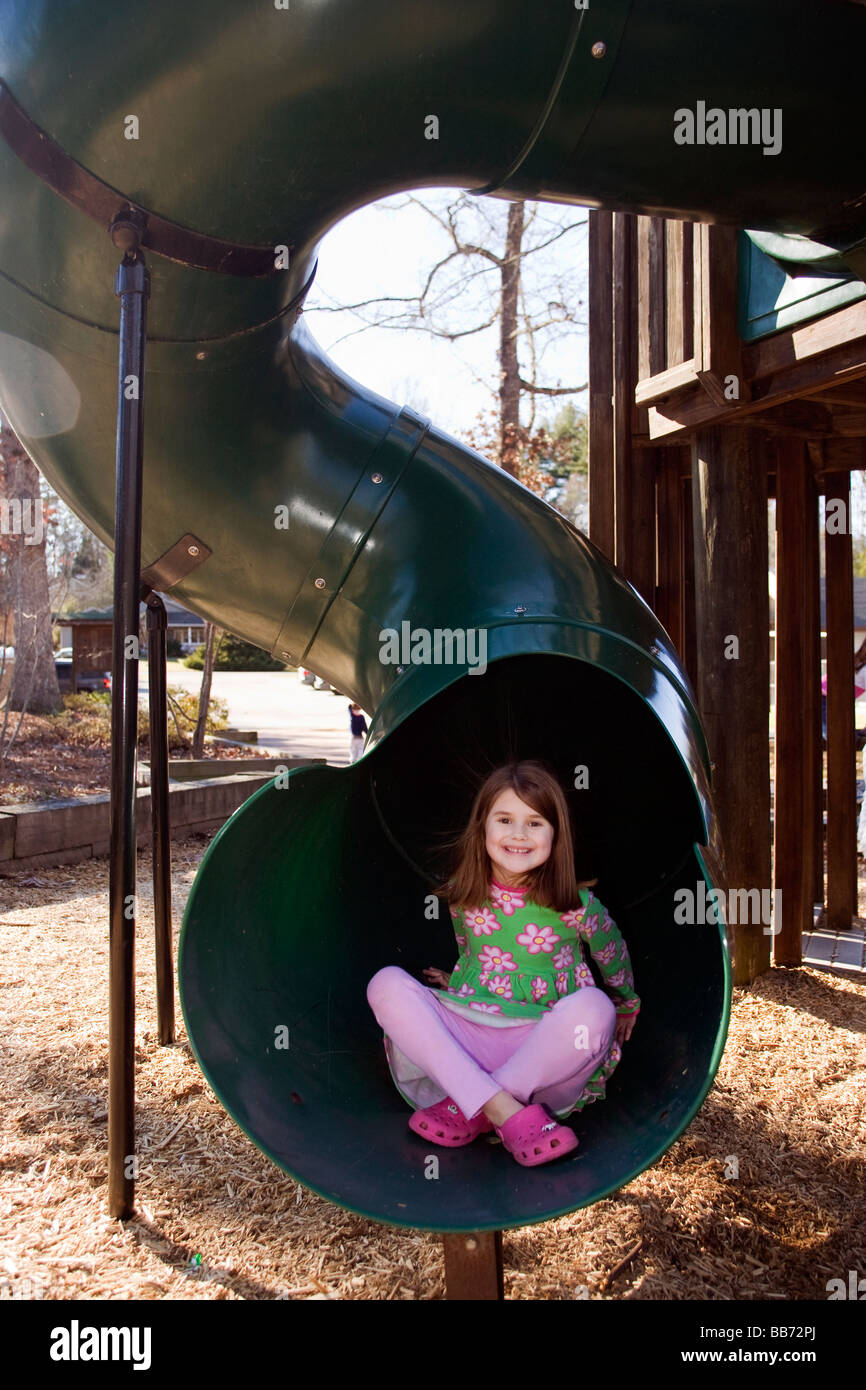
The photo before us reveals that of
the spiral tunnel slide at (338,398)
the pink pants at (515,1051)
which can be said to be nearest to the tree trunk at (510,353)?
the spiral tunnel slide at (338,398)

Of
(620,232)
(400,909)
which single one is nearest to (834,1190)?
(400,909)

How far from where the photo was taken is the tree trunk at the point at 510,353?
51.5 ft

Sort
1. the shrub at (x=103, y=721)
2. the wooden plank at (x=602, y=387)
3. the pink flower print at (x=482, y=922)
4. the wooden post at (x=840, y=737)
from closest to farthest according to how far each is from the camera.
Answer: the pink flower print at (x=482, y=922)
the wooden plank at (x=602, y=387)
the wooden post at (x=840, y=737)
the shrub at (x=103, y=721)

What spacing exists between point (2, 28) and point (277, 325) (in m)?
0.83

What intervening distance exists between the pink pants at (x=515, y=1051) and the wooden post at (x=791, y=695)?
270cm

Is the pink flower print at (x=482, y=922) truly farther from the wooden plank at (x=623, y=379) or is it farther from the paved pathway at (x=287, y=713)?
the paved pathway at (x=287, y=713)

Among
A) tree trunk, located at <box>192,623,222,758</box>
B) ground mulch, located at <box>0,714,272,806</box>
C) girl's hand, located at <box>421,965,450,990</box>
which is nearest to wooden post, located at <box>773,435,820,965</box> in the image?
girl's hand, located at <box>421,965,450,990</box>

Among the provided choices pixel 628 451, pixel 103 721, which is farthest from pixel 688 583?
pixel 103 721

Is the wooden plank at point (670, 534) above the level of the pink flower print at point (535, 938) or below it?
above

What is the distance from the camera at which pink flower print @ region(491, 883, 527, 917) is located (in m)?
2.63

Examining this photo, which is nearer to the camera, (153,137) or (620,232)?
(153,137)

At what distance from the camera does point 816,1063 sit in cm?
364

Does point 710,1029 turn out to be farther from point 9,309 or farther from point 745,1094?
point 9,309

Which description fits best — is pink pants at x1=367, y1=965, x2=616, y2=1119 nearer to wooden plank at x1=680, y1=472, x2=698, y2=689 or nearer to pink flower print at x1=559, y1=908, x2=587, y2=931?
pink flower print at x1=559, y1=908, x2=587, y2=931
